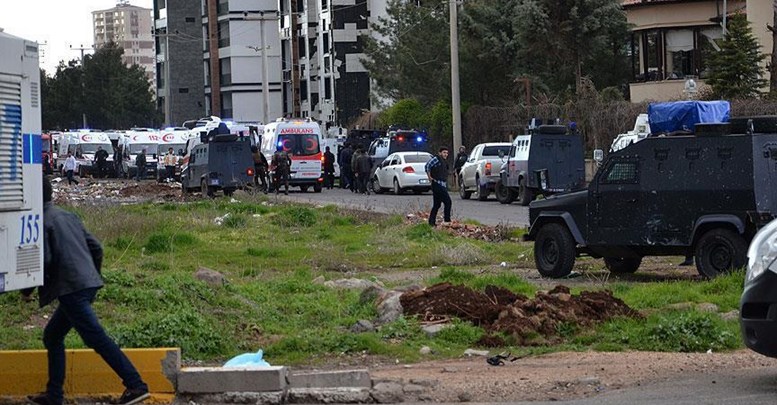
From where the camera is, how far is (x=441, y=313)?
46.5 feet

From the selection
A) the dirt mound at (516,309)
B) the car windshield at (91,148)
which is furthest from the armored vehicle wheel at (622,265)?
the car windshield at (91,148)

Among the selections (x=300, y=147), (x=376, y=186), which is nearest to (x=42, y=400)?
(x=376, y=186)

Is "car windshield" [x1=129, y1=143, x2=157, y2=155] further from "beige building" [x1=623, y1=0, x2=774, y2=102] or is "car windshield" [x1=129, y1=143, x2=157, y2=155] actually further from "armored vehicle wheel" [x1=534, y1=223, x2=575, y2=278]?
"armored vehicle wheel" [x1=534, y1=223, x2=575, y2=278]

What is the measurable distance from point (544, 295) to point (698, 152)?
184 inches

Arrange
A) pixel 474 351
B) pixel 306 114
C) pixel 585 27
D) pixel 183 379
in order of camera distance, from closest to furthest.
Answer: pixel 183 379 → pixel 474 351 → pixel 585 27 → pixel 306 114

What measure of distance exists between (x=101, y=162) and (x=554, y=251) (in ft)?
185

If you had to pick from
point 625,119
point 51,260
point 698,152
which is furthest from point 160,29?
point 51,260

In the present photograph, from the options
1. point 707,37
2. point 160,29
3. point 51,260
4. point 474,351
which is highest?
point 160,29

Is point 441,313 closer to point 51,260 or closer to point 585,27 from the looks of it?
point 51,260

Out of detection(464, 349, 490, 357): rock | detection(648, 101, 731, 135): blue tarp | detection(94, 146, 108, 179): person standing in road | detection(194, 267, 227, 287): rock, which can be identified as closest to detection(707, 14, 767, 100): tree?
detection(648, 101, 731, 135): blue tarp

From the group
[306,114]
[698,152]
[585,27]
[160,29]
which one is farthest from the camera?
[160,29]

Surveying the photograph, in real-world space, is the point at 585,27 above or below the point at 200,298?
above

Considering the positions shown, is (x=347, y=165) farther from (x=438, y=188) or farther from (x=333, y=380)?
(x=333, y=380)

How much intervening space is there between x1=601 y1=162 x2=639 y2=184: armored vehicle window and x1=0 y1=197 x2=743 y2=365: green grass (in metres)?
1.45
